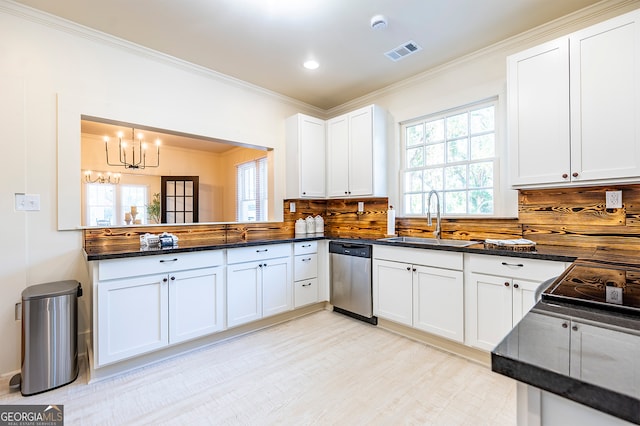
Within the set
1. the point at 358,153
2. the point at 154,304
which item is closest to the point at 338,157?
the point at 358,153

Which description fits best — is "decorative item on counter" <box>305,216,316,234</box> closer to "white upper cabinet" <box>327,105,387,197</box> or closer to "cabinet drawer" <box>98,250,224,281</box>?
"white upper cabinet" <box>327,105,387,197</box>

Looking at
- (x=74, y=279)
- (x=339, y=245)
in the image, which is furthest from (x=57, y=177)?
(x=339, y=245)

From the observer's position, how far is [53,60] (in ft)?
7.71

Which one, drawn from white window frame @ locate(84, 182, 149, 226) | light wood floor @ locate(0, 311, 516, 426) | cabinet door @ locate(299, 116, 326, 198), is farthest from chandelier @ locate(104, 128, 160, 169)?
light wood floor @ locate(0, 311, 516, 426)

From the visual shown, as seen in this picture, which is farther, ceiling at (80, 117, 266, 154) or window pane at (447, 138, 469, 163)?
ceiling at (80, 117, 266, 154)

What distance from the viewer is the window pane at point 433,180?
3.23 metres

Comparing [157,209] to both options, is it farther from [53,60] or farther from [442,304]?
[442,304]

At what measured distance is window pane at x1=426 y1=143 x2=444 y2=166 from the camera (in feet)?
10.6

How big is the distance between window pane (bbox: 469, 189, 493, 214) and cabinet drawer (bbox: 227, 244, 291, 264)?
1.94m

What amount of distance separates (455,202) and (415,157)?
2.29 feet

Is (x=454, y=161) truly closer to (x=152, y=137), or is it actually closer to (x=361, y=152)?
(x=361, y=152)

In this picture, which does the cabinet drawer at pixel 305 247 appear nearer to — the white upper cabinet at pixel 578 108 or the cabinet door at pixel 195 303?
the cabinet door at pixel 195 303

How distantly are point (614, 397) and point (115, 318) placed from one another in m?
2.65

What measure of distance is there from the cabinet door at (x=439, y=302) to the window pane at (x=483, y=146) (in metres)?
1.22
